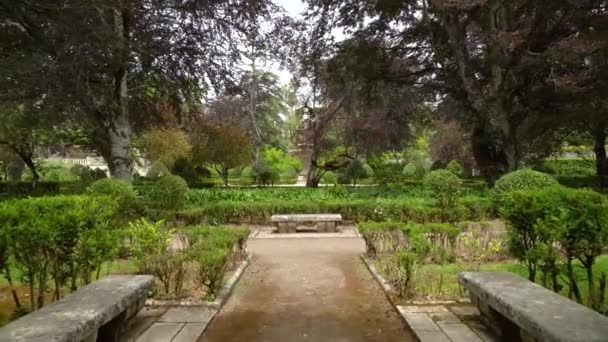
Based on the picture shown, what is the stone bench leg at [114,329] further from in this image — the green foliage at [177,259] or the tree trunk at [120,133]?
the tree trunk at [120,133]

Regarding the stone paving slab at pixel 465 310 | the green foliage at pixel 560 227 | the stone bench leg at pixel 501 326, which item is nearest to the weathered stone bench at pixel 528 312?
the stone bench leg at pixel 501 326

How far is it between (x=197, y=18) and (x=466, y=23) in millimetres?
9749

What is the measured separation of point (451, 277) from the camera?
640 centimetres

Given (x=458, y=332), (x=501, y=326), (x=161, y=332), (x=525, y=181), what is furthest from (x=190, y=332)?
(x=525, y=181)

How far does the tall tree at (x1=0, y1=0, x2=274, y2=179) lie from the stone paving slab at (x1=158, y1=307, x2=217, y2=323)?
598 cm

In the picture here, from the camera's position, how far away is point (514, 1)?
51.1ft

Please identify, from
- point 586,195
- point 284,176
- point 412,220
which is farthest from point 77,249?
point 284,176

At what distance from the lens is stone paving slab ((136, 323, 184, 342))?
4.22 meters

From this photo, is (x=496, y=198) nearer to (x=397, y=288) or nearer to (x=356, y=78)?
(x=397, y=288)

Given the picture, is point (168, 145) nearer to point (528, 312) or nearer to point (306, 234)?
point (306, 234)

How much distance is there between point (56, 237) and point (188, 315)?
4.84 feet

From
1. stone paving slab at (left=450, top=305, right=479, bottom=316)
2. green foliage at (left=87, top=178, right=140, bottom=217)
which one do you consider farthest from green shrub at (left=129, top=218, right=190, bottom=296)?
green foliage at (left=87, top=178, right=140, bottom=217)

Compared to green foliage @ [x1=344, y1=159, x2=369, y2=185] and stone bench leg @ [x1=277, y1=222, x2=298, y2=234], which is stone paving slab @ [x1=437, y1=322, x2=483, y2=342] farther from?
green foliage @ [x1=344, y1=159, x2=369, y2=185]

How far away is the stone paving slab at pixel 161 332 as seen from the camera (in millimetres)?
4223
